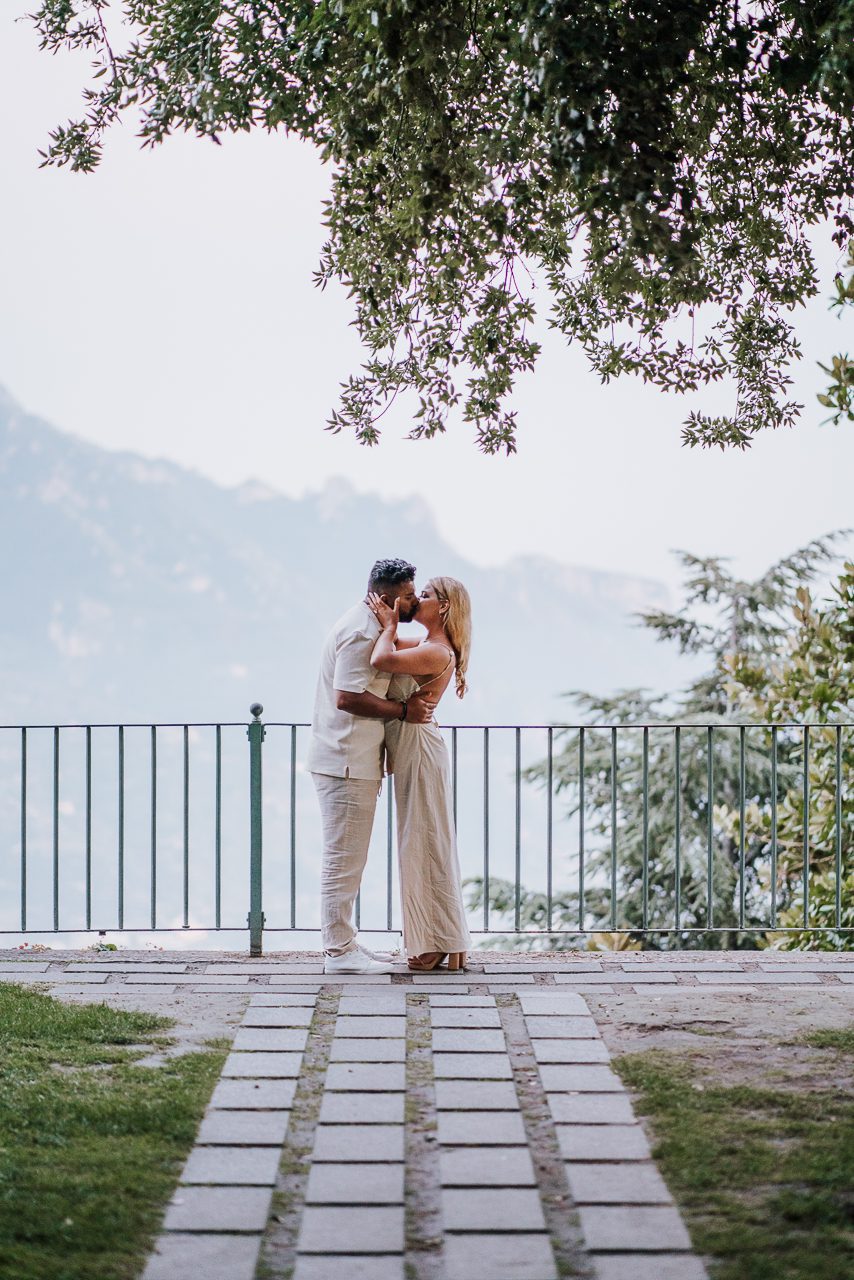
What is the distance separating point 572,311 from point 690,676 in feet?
35.1

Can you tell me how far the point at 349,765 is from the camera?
604 cm

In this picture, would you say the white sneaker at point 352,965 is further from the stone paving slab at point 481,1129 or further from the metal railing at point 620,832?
the stone paving slab at point 481,1129

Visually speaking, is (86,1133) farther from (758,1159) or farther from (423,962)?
(423,962)

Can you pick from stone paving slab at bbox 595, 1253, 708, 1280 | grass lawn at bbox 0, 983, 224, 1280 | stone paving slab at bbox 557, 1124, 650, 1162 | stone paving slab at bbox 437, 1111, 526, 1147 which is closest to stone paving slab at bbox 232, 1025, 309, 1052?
grass lawn at bbox 0, 983, 224, 1280

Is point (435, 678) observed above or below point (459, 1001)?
above

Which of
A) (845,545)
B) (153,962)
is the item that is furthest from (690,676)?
(153,962)

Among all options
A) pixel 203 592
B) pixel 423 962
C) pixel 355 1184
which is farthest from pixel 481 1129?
pixel 203 592

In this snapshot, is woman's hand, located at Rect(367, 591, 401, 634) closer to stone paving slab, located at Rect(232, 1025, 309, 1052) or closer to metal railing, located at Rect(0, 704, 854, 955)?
metal railing, located at Rect(0, 704, 854, 955)

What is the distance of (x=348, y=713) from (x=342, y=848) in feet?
2.03

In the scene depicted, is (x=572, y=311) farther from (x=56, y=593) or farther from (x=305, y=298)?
(x=56, y=593)

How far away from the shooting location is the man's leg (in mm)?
6070

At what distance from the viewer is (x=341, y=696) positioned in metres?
5.97

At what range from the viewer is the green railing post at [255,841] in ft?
21.8

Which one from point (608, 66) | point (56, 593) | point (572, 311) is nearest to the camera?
point (608, 66)
